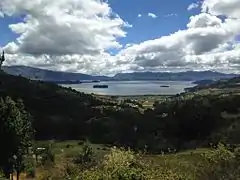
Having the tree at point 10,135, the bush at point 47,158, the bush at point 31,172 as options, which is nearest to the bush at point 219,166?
the tree at point 10,135

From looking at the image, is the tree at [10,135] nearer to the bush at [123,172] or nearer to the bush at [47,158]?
the bush at [47,158]

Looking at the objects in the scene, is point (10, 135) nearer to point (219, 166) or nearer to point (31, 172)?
point (31, 172)

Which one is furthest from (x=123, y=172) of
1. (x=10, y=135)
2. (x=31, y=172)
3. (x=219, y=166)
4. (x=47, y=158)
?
(x=47, y=158)

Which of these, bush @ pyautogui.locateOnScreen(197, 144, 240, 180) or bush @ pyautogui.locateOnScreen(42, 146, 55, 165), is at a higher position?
bush @ pyautogui.locateOnScreen(197, 144, 240, 180)

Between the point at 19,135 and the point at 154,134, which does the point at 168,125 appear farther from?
the point at 19,135

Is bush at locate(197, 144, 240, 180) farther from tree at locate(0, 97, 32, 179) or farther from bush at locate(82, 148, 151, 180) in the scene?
tree at locate(0, 97, 32, 179)

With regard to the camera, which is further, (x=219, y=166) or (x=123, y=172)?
(x=219, y=166)

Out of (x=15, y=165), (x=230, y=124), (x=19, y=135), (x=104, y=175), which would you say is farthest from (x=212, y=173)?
(x=230, y=124)

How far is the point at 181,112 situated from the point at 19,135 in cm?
11965

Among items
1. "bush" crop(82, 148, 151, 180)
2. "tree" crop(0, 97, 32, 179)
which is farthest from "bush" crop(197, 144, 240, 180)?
"tree" crop(0, 97, 32, 179)

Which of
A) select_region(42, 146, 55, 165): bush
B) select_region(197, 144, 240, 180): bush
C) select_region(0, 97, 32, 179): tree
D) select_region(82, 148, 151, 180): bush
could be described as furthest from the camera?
select_region(42, 146, 55, 165): bush

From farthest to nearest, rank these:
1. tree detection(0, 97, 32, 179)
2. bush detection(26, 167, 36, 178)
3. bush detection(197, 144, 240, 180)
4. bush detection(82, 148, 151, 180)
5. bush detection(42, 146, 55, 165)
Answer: bush detection(42, 146, 55, 165)
bush detection(26, 167, 36, 178)
tree detection(0, 97, 32, 179)
bush detection(197, 144, 240, 180)
bush detection(82, 148, 151, 180)

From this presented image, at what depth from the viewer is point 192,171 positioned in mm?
51031

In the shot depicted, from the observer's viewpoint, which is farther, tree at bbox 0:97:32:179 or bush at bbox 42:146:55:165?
bush at bbox 42:146:55:165
